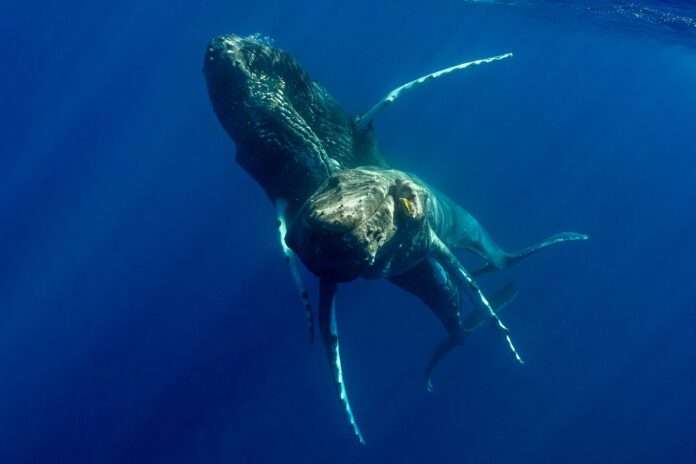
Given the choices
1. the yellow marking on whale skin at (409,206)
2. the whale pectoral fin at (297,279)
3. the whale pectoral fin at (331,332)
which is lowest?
the whale pectoral fin at (331,332)

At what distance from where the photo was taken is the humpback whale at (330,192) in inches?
231

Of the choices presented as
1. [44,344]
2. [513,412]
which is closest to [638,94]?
[513,412]

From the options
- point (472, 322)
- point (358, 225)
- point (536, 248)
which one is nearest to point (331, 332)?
point (358, 225)

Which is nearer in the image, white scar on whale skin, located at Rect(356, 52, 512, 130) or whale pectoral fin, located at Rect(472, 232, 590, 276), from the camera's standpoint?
white scar on whale skin, located at Rect(356, 52, 512, 130)

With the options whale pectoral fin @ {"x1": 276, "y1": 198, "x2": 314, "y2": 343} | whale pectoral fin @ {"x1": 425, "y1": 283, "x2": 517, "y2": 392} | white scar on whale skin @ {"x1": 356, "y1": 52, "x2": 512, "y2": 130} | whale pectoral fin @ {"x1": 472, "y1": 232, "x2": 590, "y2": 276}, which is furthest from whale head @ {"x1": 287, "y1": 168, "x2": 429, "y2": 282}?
whale pectoral fin @ {"x1": 425, "y1": 283, "x2": 517, "y2": 392}

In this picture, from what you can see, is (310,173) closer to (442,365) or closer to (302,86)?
(302,86)

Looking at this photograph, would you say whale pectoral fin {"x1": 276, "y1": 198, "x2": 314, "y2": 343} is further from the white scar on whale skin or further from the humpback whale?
the white scar on whale skin

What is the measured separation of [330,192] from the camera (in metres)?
6.26

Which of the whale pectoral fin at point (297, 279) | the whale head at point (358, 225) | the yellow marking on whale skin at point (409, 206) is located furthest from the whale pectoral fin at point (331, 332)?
the yellow marking on whale skin at point (409, 206)

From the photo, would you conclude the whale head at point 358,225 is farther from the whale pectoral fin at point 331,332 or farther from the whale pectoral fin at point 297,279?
the whale pectoral fin at point 297,279

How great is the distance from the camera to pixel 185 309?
30.1 metres

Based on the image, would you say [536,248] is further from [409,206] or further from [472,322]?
[409,206]

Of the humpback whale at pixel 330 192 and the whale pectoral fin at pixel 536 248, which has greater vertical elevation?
the humpback whale at pixel 330 192

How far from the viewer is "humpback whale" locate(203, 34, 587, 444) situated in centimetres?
588
